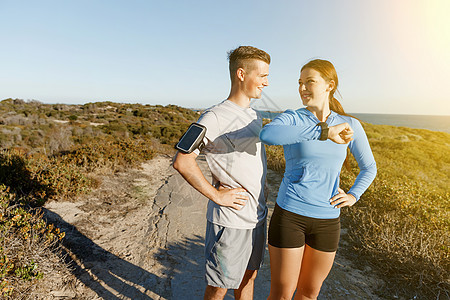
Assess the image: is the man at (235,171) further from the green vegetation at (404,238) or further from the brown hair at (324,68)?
the green vegetation at (404,238)

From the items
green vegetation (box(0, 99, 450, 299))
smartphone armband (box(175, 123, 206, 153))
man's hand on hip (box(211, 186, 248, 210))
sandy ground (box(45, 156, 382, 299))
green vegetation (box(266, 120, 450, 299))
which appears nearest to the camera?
smartphone armband (box(175, 123, 206, 153))

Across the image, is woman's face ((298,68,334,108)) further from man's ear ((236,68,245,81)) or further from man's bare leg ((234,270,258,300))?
man's bare leg ((234,270,258,300))

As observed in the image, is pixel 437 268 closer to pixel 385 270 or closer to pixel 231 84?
pixel 385 270

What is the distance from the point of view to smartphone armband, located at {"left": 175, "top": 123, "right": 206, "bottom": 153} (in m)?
1.41

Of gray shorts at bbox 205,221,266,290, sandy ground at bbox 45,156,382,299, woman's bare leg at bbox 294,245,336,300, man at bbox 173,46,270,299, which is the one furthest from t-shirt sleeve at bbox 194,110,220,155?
sandy ground at bbox 45,156,382,299

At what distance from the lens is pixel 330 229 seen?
5.35 feet

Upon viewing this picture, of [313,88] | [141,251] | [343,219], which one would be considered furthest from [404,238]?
[141,251]

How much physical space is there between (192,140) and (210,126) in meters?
0.16

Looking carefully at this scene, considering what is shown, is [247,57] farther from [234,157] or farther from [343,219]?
[343,219]

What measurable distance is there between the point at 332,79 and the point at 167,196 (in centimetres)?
442

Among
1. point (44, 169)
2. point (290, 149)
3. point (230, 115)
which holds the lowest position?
point (44, 169)

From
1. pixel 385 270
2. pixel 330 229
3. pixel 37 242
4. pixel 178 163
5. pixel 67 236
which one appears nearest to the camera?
pixel 178 163

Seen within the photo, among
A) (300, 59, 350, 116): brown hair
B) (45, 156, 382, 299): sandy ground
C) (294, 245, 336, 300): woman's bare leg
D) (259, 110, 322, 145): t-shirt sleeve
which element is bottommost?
(45, 156, 382, 299): sandy ground

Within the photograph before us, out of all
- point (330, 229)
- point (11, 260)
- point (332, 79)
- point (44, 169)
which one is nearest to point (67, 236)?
point (11, 260)
